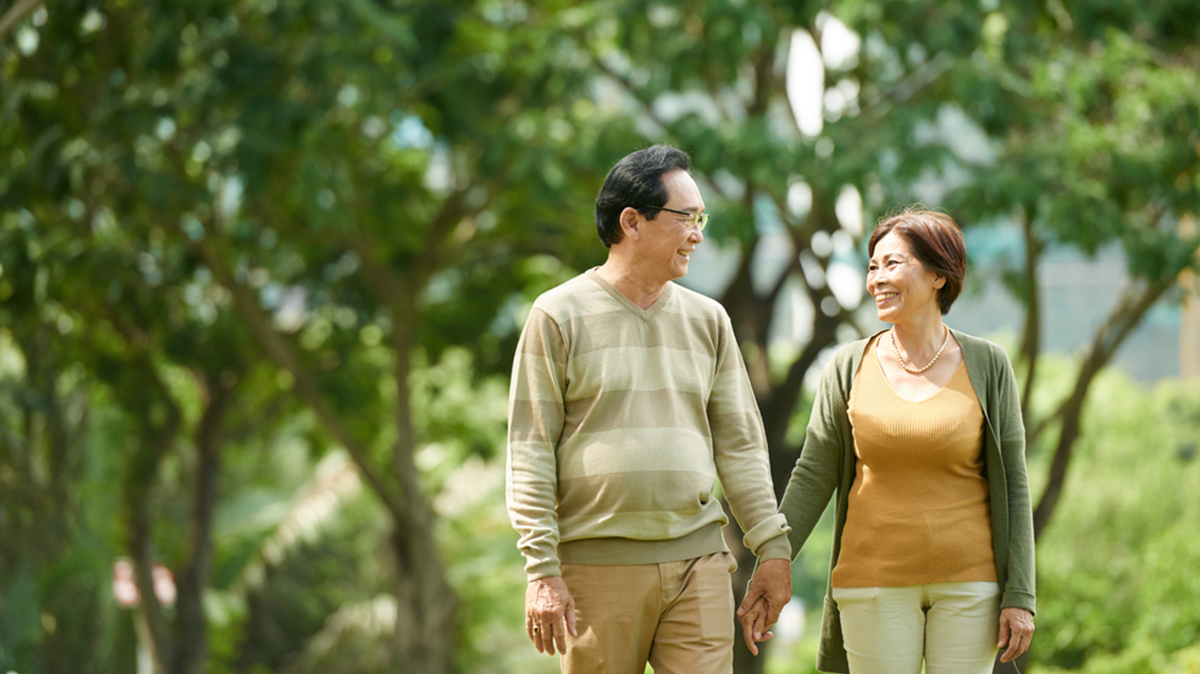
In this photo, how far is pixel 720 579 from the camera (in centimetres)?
307

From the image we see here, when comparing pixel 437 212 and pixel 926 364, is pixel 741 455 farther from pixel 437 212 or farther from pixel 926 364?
pixel 437 212

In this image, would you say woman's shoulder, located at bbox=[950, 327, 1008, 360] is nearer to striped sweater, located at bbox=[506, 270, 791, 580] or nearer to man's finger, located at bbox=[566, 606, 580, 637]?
striped sweater, located at bbox=[506, 270, 791, 580]

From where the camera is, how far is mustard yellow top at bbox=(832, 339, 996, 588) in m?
3.07

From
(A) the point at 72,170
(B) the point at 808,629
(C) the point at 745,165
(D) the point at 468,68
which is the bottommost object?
(B) the point at 808,629

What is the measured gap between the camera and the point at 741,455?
320 cm

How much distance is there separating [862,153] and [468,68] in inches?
116

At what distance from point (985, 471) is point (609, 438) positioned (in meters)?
0.92

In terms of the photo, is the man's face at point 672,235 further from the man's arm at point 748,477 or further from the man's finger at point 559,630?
the man's finger at point 559,630

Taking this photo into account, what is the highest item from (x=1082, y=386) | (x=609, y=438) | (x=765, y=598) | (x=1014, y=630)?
(x=1082, y=386)

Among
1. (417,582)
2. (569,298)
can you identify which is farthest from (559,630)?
(417,582)

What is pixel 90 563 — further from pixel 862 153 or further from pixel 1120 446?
pixel 1120 446

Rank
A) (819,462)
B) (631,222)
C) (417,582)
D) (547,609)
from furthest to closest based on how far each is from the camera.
Answer: 1. (417,582)
2. (819,462)
3. (631,222)
4. (547,609)

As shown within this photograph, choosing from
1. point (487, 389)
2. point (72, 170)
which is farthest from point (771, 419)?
point (487, 389)

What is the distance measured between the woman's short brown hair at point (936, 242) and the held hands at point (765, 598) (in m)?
0.76
